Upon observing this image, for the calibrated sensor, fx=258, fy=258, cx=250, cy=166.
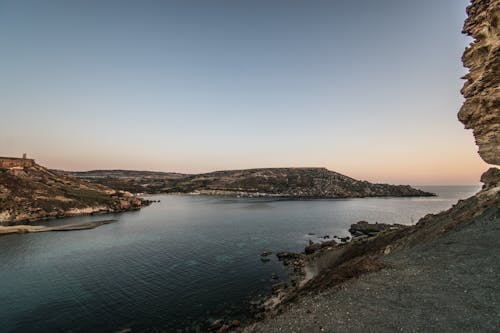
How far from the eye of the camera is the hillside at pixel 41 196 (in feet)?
309

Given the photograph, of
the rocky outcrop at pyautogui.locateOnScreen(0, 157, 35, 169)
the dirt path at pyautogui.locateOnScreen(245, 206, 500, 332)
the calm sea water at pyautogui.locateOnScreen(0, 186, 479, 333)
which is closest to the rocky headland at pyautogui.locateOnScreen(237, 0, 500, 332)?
the dirt path at pyautogui.locateOnScreen(245, 206, 500, 332)

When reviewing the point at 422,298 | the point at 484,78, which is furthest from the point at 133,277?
the point at 484,78

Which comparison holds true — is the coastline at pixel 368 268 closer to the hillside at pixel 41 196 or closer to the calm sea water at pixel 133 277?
the calm sea water at pixel 133 277

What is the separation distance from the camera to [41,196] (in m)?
107

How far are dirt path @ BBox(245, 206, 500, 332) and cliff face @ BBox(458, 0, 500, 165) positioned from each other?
36.4 feet

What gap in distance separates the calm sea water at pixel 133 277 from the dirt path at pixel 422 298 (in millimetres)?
13810

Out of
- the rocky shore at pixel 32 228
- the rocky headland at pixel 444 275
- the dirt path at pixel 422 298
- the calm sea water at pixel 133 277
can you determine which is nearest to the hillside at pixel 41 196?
the rocky shore at pixel 32 228

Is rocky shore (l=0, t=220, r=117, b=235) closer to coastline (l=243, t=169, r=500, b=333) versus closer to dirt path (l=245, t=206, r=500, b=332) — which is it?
coastline (l=243, t=169, r=500, b=333)

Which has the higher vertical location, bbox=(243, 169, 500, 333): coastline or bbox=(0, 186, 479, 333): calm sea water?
bbox=(243, 169, 500, 333): coastline

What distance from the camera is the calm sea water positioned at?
2764 cm

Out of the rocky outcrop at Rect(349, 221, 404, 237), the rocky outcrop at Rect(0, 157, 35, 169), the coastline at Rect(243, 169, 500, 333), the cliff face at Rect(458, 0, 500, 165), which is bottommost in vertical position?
the rocky outcrop at Rect(349, 221, 404, 237)

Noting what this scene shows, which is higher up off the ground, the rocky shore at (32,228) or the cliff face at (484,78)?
the cliff face at (484,78)

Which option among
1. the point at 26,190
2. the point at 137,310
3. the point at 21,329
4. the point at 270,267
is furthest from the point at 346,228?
the point at 26,190

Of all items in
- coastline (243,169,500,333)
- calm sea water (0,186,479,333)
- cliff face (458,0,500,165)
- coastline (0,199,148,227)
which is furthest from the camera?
coastline (0,199,148,227)
